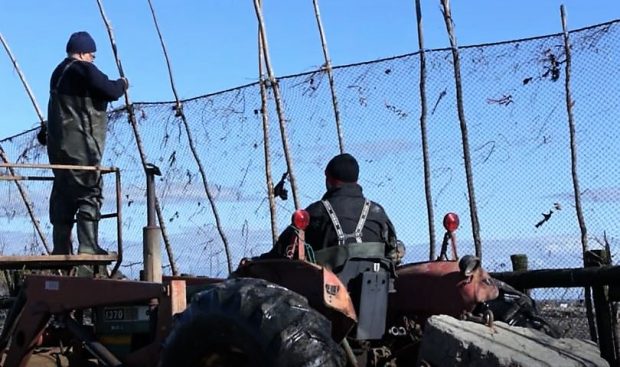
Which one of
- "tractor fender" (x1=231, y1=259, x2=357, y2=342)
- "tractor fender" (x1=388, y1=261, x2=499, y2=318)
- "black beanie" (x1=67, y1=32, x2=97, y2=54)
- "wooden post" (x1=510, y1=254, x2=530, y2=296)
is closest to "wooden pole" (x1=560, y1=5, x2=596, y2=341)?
"wooden post" (x1=510, y1=254, x2=530, y2=296)

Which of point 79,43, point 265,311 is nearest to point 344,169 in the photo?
point 265,311

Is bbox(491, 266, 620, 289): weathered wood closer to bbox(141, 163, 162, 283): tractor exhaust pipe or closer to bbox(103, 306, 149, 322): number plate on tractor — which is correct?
bbox(141, 163, 162, 283): tractor exhaust pipe

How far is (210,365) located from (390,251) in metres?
Result: 1.39

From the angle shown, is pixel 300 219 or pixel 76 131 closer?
pixel 300 219

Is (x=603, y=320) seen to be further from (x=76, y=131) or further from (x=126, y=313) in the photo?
(x=76, y=131)

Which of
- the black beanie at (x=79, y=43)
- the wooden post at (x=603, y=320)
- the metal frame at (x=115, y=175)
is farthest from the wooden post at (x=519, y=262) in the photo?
the black beanie at (x=79, y=43)

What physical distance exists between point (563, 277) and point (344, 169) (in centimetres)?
295

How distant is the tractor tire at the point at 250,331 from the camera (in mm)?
4719

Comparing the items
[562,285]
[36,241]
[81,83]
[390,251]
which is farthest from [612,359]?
[36,241]

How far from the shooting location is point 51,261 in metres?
7.81

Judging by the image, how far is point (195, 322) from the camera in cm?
507

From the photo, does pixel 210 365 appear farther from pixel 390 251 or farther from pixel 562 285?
pixel 562 285

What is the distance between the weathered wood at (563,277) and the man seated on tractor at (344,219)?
2372 mm

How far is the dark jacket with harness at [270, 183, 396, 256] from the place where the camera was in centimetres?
570
